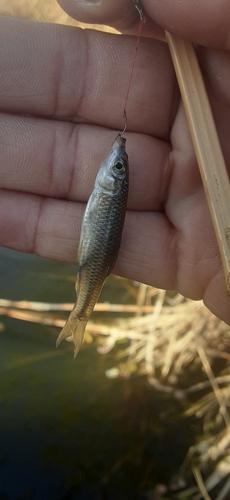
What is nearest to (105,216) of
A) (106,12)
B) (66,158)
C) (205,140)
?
(66,158)

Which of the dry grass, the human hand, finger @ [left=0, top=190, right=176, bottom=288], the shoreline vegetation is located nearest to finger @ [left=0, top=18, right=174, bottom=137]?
the human hand

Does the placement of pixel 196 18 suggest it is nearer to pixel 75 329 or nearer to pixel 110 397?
pixel 75 329

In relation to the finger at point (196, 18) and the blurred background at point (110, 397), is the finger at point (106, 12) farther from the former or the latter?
the blurred background at point (110, 397)

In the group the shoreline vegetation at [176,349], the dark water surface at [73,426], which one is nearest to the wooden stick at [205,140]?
the shoreline vegetation at [176,349]

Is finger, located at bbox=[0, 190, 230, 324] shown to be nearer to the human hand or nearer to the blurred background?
the human hand

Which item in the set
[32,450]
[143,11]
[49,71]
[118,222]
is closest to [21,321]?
[32,450]
